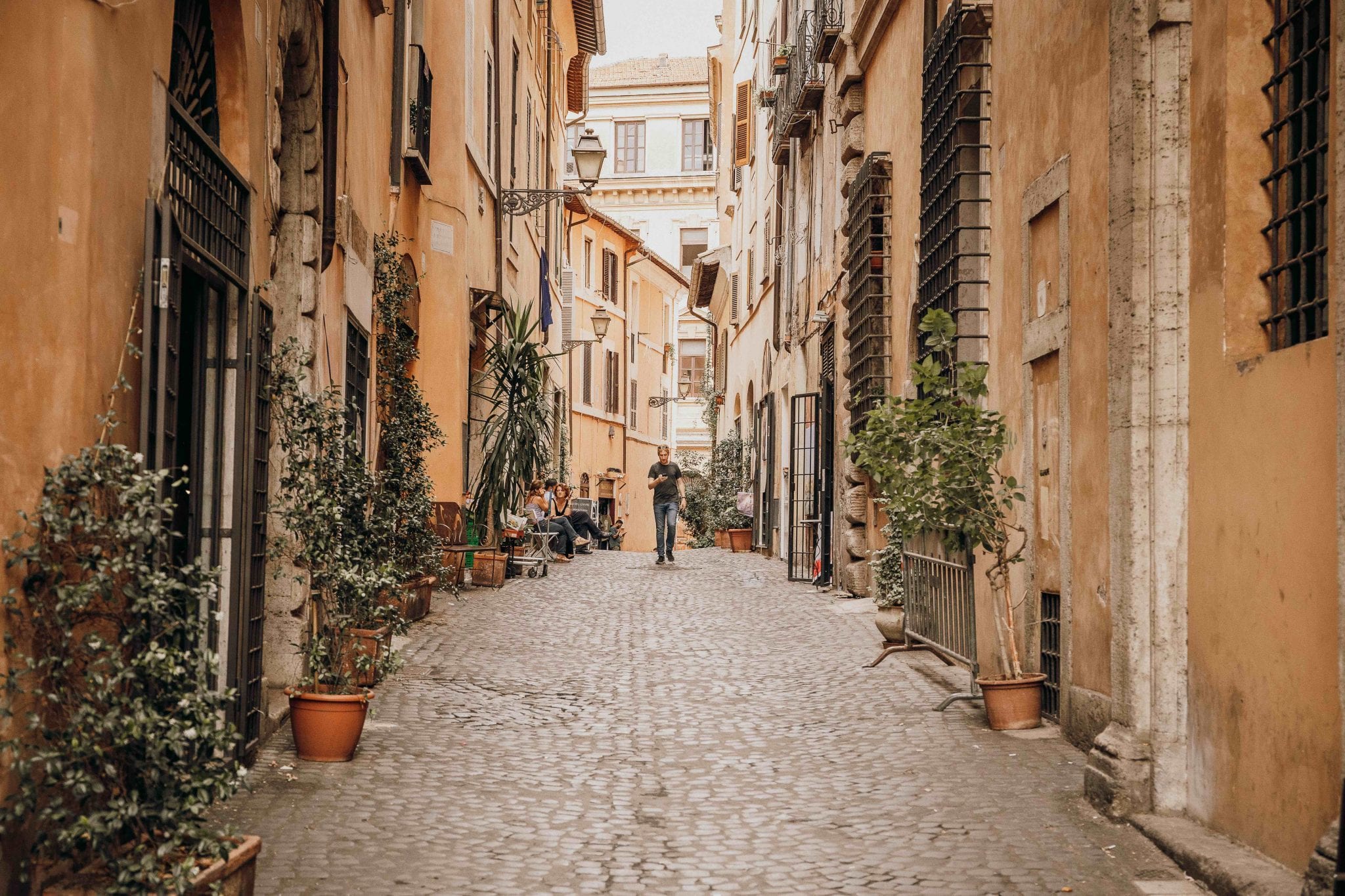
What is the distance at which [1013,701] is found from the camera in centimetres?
787

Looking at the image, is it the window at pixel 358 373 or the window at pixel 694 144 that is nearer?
the window at pixel 358 373

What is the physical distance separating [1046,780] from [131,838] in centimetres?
397

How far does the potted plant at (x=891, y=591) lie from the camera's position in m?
11.3

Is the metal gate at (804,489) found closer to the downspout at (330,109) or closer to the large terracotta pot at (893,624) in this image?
the large terracotta pot at (893,624)

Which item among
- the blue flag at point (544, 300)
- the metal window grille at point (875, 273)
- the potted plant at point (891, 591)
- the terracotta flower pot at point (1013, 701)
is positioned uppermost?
the blue flag at point (544, 300)

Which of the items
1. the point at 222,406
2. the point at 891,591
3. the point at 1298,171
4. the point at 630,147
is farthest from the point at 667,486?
the point at 630,147

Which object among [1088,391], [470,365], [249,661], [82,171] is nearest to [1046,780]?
[1088,391]

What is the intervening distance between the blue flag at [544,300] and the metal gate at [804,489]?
708 cm

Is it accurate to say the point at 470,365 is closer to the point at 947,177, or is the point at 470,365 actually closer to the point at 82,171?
the point at 947,177

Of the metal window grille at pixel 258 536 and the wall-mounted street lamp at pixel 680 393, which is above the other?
the wall-mounted street lamp at pixel 680 393

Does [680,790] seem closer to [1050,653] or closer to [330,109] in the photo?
[1050,653]

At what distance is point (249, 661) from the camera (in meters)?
6.91

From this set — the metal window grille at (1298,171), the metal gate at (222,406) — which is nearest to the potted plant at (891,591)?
Answer: the metal gate at (222,406)

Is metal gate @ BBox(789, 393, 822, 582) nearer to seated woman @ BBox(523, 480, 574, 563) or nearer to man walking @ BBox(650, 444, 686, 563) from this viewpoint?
man walking @ BBox(650, 444, 686, 563)
